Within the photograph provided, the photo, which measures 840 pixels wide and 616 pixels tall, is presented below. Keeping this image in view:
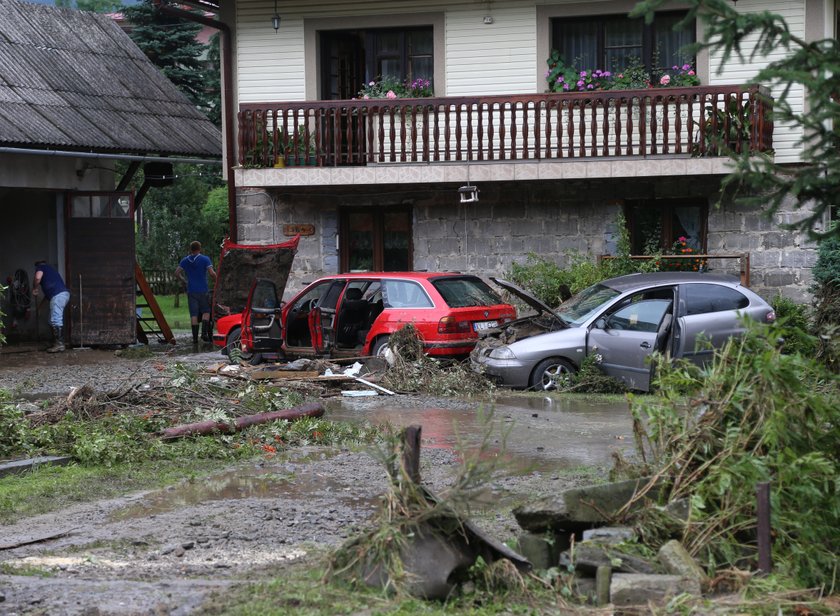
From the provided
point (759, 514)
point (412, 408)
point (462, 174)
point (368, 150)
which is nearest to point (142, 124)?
point (368, 150)

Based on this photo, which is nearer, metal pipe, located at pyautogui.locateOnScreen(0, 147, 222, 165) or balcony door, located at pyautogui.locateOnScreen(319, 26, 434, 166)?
metal pipe, located at pyautogui.locateOnScreen(0, 147, 222, 165)

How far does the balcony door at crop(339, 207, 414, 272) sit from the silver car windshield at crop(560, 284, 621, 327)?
5.95m

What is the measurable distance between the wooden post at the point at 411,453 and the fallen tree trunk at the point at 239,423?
5.65 metres

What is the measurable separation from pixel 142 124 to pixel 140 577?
1780 cm

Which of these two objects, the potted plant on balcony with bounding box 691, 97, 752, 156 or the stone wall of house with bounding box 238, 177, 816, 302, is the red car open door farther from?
the potted plant on balcony with bounding box 691, 97, 752, 156

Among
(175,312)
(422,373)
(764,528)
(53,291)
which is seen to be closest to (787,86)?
(764,528)

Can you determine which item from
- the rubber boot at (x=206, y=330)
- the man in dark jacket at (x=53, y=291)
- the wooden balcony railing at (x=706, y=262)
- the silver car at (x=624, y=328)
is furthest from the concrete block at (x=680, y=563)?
the rubber boot at (x=206, y=330)

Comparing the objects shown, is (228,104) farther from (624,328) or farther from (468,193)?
(624,328)

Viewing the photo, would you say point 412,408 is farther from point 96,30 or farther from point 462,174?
point 96,30

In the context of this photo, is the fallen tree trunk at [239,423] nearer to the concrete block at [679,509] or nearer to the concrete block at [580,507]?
the concrete block at [580,507]

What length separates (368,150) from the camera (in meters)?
21.3

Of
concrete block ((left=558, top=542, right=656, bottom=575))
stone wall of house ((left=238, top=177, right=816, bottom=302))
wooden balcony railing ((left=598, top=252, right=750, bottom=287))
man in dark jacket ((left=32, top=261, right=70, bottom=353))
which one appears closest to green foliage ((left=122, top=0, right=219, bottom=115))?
stone wall of house ((left=238, top=177, right=816, bottom=302))

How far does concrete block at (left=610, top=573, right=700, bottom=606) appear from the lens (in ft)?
19.2

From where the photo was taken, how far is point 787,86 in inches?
241
